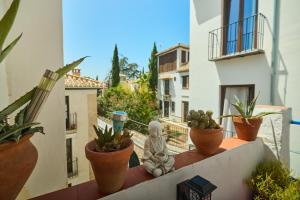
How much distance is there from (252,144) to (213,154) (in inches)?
22.6

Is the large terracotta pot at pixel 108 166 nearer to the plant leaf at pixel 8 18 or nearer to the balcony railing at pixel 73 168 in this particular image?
the plant leaf at pixel 8 18

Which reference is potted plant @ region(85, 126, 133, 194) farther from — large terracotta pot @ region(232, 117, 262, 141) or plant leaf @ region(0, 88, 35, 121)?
large terracotta pot @ region(232, 117, 262, 141)

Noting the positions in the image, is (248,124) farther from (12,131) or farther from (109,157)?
(12,131)

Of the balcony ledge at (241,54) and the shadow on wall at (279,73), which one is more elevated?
the balcony ledge at (241,54)

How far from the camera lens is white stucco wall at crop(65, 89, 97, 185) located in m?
6.34

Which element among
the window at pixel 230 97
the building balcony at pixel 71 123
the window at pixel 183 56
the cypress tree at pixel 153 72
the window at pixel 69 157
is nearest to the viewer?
the window at pixel 230 97

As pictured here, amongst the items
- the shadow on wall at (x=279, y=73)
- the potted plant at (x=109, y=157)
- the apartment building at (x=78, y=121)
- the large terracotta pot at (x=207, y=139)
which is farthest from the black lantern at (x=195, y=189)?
the apartment building at (x=78, y=121)

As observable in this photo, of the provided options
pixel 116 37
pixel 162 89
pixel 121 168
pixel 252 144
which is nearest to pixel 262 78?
pixel 252 144

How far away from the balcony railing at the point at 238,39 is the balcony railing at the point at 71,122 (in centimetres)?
484

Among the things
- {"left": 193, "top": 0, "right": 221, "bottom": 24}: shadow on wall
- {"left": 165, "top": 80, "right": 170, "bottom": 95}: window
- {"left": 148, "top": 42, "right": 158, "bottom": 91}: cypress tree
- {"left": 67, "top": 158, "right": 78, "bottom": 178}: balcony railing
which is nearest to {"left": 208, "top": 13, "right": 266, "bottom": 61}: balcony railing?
{"left": 193, "top": 0, "right": 221, "bottom": 24}: shadow on wall

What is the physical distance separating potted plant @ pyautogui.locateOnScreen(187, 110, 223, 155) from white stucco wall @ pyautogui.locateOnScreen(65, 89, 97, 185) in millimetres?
5657

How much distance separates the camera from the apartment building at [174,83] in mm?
11695

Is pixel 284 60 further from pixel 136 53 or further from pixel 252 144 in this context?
pixel 136 53

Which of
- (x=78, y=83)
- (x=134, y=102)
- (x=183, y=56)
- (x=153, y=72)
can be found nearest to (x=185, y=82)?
(x=183, y=56)
